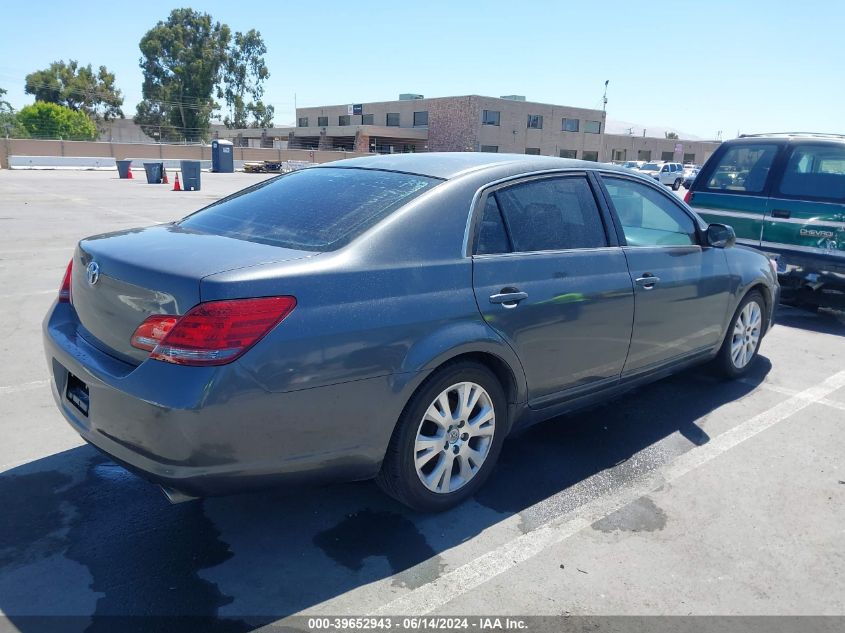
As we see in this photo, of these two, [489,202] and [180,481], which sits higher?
[489,202]

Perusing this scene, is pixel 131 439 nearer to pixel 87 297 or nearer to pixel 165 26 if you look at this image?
pixel 87 297

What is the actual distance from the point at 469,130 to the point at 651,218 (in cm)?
6206

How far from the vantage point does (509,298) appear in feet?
10.8

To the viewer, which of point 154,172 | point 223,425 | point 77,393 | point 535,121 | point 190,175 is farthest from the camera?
point 535,121

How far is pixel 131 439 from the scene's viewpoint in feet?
8.69

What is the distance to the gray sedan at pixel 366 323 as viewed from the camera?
256 cm

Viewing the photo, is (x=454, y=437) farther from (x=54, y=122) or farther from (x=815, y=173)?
(x=54, y=122)

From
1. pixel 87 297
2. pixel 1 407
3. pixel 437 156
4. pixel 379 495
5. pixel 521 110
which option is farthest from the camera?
pixel 521 110

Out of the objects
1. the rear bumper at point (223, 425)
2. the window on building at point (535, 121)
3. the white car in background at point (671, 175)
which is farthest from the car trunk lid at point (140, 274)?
the window on building at point (535, 121)

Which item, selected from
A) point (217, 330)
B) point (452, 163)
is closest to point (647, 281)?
point (452, 163)

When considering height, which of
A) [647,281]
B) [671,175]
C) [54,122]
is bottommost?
[647,281]

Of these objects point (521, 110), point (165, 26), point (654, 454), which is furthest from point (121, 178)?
point (165, 26)

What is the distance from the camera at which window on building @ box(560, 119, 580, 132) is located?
7138cm

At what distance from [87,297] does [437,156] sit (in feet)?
6.42
